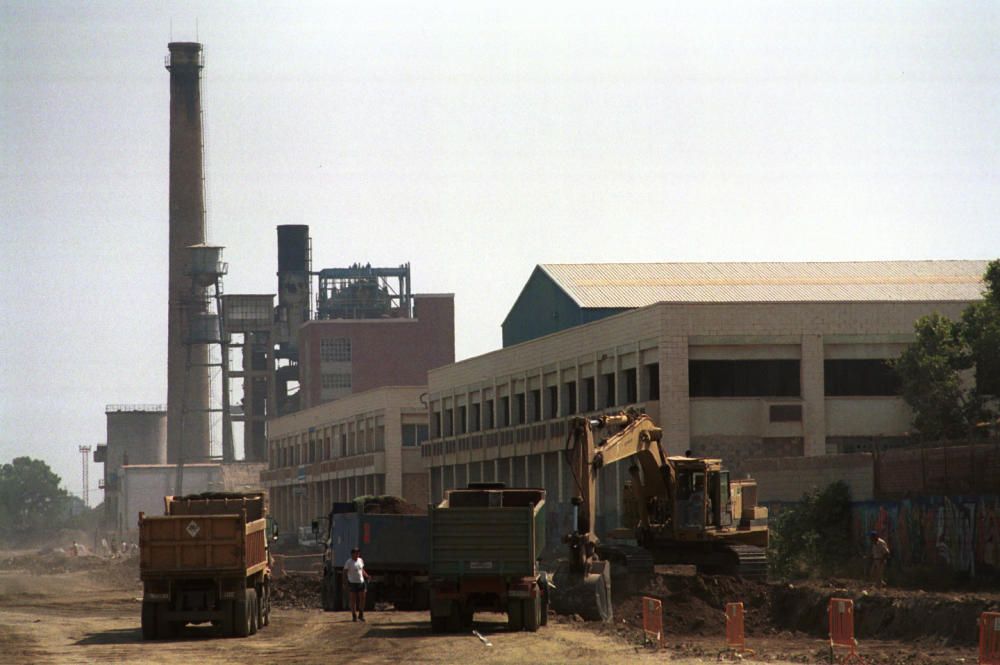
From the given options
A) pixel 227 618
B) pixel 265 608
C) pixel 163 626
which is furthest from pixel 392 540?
pixel 163 626

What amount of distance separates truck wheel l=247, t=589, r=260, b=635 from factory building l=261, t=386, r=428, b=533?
66.8 metres

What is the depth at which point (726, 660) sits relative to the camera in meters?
27.7

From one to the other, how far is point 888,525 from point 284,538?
74.0 m

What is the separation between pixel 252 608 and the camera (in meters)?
35.6

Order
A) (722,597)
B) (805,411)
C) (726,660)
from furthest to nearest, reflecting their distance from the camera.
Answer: (805,411)
(722,597)
(726,660)

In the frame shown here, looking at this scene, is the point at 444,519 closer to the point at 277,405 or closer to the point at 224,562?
the point at 224,562

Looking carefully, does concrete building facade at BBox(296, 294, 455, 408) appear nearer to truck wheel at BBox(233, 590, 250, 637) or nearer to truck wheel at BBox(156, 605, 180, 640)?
truck wheel at BBox(156, 605, 180, 640)

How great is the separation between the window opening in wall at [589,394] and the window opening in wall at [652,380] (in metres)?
7.21

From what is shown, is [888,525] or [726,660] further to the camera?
[888,525]

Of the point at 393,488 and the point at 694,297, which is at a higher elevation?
the point at 694,297

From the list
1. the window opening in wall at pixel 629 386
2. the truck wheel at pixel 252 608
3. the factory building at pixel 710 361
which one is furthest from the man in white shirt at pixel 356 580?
the window opening in wall at pixel 629 386

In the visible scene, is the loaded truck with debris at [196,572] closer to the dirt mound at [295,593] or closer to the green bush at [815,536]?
the dirt mound at [295,593]

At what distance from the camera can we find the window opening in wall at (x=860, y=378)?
215 ft

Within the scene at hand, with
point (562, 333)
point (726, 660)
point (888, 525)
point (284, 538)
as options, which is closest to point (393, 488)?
point (284, 538)
